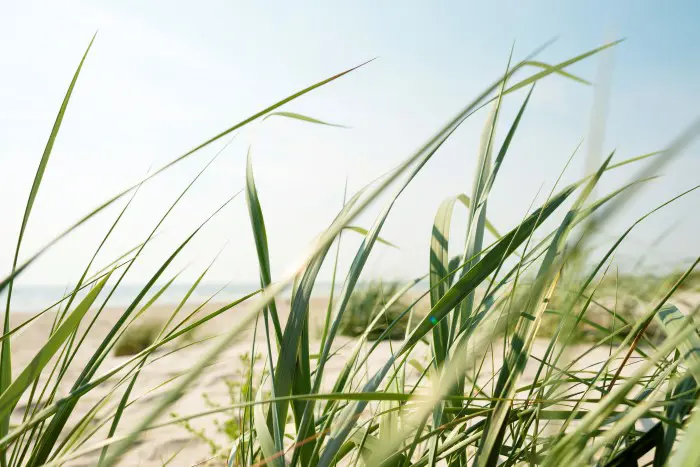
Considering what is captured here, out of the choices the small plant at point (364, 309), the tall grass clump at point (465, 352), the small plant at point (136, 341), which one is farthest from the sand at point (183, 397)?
the small plant at point (364, 309)

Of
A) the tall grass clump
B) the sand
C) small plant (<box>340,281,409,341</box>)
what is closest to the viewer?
the tall grass clump

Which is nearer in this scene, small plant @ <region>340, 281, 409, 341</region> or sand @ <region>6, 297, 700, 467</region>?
sand @ <region>6, 297, 700, 467</region>

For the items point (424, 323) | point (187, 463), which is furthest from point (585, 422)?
point (187, 463)

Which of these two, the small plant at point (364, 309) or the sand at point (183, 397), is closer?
the sand at point (183, 397)

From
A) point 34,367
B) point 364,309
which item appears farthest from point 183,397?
point 364,309

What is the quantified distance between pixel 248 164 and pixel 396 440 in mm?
473

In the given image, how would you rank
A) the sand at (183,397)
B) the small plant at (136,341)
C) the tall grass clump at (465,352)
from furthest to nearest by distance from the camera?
the small plant at (136,341) → the sand at (183,397) → the tall grass clump at (465,352)

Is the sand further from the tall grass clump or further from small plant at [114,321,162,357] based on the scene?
small plant at [114,321,162,357]

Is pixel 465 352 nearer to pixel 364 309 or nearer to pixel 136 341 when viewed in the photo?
pixel 364 309

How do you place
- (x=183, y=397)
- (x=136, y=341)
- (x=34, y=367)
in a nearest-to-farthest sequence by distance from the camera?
1. (x=34, y=367)
2. (x=183, y=397)
3. (x=136, y=341)

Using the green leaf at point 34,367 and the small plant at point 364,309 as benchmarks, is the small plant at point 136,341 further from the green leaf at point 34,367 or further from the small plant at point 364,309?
the green leaf at point 34,367

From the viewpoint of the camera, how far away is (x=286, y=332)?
0.60m

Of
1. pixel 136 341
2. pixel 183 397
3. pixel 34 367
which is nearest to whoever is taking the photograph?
pixel 34 367

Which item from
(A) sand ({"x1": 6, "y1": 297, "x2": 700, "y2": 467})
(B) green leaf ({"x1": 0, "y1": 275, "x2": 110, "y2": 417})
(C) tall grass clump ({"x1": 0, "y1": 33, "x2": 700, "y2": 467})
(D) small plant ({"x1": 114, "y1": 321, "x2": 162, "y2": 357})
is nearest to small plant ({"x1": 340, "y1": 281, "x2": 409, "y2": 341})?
(A) sand ({"x1": 6, "y1": 297, "x2": 700, "y2": 467})
